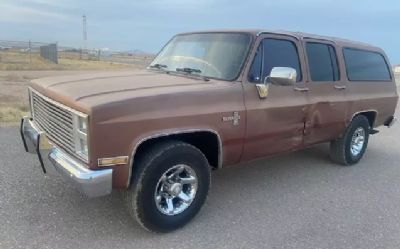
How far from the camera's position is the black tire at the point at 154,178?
3570 millimetres

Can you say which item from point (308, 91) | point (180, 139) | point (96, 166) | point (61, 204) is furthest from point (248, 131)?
point (61, 204)

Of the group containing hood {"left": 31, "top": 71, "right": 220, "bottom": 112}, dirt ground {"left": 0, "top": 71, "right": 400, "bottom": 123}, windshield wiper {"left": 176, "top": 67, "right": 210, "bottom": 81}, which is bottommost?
dirt ground {"left": 0, "top": 71, "right": 400, "bottom": 123}

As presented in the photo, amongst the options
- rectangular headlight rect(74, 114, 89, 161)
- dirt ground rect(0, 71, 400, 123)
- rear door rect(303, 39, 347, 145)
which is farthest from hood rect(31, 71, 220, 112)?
dirt ground rect(0, 71, 400, 123)

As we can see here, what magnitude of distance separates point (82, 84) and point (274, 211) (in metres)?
2.41

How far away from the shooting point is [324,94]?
541 centimetres

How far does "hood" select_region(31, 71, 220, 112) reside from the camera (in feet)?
11.3

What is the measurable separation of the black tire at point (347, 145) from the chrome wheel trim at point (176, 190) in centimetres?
→ 308

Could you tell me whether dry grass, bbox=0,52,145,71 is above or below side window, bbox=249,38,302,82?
below

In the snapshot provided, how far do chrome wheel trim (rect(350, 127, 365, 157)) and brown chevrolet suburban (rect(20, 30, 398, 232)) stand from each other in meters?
0.64

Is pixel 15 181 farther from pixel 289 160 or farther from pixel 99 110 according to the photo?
pixel 289 160

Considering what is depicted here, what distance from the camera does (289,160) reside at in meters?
6.54

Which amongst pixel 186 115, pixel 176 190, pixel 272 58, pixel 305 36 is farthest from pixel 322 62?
pixel 176 190

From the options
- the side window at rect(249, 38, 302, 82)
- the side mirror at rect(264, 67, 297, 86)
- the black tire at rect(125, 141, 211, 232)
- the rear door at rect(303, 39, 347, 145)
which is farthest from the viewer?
the rear door at rect(303, 39, 347, 145)

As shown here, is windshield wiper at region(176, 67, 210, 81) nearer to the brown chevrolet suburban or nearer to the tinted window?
the brown chevrolet suburban
